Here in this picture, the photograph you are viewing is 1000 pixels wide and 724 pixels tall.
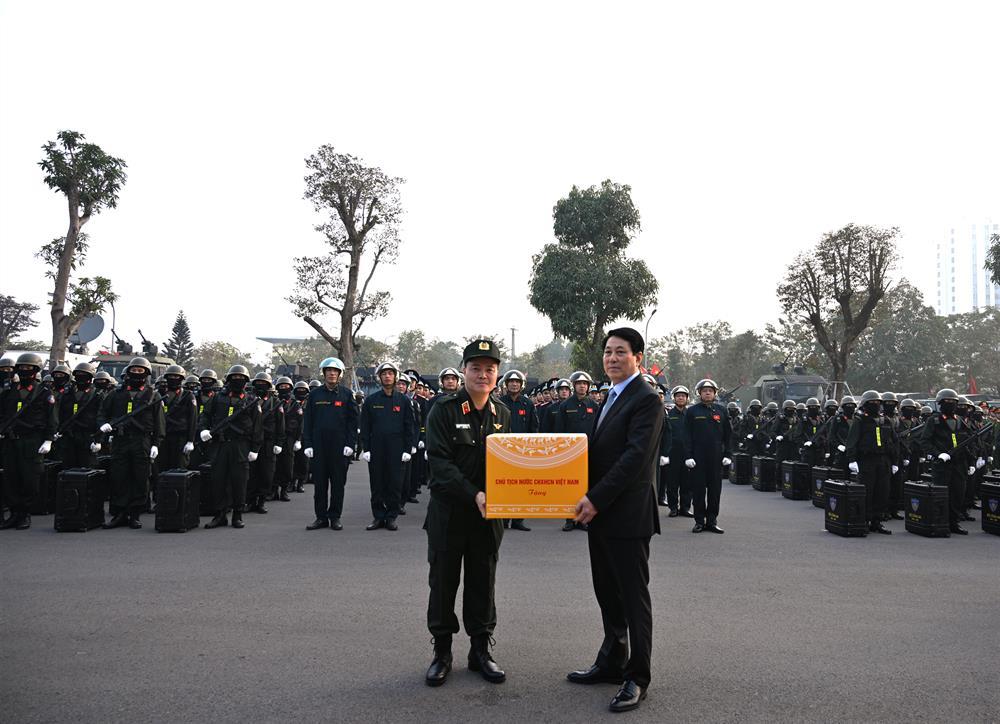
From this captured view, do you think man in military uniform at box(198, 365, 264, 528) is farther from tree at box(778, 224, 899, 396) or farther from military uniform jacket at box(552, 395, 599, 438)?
tree at box(778, 224, 899, 396)

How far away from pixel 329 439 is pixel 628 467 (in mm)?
7356

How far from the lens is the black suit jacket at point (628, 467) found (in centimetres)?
407

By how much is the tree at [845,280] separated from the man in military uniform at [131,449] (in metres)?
28.9

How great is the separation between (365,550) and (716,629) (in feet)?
14.8

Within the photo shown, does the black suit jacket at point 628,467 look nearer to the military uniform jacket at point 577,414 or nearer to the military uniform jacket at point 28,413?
the military uniform jacket at point 577,414

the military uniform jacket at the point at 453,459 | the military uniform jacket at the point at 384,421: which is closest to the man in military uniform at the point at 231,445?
the military uniform jacket at the point at 384,421

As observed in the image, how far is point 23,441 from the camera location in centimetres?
980

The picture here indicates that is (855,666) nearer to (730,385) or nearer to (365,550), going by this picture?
(365,550)

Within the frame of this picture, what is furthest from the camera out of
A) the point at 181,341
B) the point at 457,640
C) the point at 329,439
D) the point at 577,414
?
the point at 181,341

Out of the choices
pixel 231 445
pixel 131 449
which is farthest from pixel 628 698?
pixel 131 449

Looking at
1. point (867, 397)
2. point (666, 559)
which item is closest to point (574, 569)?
point (666, 559)

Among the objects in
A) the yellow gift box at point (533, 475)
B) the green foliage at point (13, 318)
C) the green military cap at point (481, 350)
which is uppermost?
the green foliage at point (13, 318)

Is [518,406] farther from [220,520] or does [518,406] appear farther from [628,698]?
[628,698]

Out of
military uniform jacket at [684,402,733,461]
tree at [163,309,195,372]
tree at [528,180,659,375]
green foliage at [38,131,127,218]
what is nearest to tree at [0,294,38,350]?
tree at [163,309,195,372]
